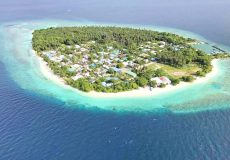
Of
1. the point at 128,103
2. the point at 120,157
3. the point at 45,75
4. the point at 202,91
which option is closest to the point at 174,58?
the point at 202,91

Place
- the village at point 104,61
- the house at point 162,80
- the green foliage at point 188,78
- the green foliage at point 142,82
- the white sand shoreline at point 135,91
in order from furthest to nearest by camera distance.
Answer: the village at point 104,61 < the green foliage at point 188,78 < the house at point 162,80 < the green foliage at point 142,82 < the white sand shoreline at point 135,91

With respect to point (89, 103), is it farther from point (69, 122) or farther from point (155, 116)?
point (155, 116)

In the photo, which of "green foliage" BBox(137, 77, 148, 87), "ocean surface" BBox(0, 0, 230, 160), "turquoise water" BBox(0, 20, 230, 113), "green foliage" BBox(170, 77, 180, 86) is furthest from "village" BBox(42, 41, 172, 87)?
"ocean surface" BBox(0, 0, 230, 160)

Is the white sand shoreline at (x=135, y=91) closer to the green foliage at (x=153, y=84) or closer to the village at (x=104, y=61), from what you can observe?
the green foliage at (x=153, y=84)

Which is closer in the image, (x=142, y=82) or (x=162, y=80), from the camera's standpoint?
(x=142, y=82)

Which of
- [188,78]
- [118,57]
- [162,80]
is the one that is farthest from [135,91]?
[118,57]

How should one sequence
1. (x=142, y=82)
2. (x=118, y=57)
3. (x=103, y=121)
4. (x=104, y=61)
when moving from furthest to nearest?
1. (x=118, y=57)
2. (x=104, y=61)
3. (x=142, y=82)
4. (x=103, y=121)

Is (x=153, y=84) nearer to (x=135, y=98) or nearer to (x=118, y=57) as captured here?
(x=135, y=98)

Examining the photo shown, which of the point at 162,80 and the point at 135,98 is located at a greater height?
the point at 162,80

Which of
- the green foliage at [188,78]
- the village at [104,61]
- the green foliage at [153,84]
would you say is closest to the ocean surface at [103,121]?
the green foliage at [188,78]
